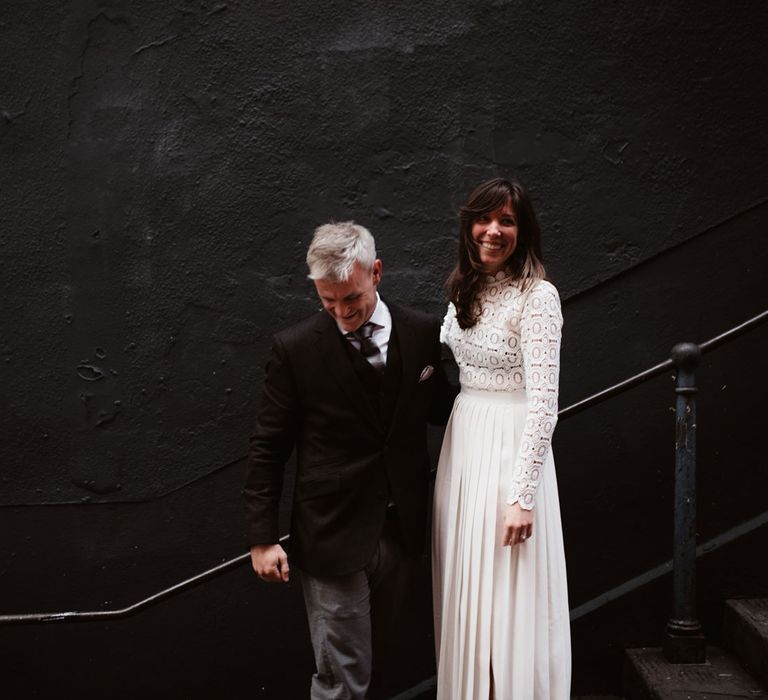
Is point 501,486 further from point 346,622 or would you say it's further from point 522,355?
point 346,622

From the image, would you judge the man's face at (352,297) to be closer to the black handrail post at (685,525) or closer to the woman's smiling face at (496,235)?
the woman's smiling face at (496,235)

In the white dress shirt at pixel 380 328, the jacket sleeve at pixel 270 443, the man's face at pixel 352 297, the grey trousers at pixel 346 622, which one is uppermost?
the man's face at pixel 352 297

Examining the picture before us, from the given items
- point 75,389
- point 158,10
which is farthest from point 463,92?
point 75,389

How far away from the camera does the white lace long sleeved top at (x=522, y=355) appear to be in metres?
2.67

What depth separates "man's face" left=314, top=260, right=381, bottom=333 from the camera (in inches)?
105

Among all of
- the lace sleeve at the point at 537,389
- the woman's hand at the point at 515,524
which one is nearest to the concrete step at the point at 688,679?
the woman's hand at the point at 515,524

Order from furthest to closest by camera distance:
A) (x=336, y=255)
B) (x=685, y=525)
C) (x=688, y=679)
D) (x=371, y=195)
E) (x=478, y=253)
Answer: (x=371, y=195), (x=685, y=525), (x=688, y=679), (x=478, y=253), (x=336, y=255)

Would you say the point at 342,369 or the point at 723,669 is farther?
the point at 723,669

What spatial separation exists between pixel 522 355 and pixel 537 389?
6.7 inches

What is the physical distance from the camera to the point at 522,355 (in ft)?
9.23

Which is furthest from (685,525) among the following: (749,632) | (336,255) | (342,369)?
(336,255)

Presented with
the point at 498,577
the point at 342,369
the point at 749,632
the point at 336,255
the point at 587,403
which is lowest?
the point at 749,632

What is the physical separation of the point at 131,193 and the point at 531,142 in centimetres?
178

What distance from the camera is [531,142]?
3982mm
